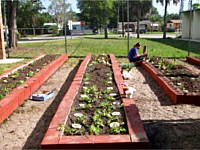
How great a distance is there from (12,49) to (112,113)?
41.0ft

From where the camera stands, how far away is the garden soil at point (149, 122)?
337cm

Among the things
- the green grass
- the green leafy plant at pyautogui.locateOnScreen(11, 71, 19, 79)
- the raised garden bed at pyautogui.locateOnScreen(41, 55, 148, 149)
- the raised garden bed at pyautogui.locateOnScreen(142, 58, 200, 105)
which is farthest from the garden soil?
the green grass

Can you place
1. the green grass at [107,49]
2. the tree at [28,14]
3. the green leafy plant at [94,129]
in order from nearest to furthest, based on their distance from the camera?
the green leafy plant at [94,129], the green grass at [107,49], the tree at [28,14]

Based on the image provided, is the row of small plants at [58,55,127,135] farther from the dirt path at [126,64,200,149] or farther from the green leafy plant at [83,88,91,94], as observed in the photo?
the dirt path at [126,64,200,149]

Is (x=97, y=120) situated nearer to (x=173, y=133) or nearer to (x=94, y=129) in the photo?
(x=94, y=129)

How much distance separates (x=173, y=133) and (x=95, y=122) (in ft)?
3.59

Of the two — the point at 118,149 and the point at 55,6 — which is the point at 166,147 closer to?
the point at 118,149

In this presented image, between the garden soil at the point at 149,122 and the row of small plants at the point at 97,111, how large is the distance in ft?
1.51

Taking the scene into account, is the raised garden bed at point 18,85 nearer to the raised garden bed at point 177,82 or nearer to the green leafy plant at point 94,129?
the green leafy plant at point 94,129

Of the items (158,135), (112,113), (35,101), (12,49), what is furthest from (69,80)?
(12,49)

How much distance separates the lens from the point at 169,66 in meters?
7.69

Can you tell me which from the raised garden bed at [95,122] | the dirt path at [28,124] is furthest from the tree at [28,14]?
the raised garden bed at [95,122]

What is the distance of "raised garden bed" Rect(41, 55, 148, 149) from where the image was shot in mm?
2912

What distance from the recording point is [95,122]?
11.3ft
